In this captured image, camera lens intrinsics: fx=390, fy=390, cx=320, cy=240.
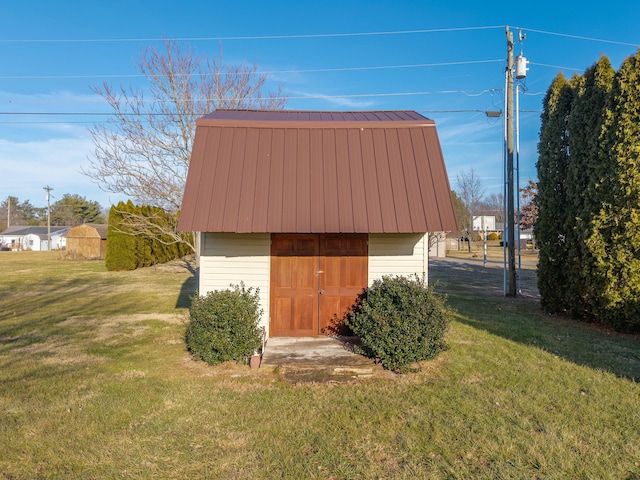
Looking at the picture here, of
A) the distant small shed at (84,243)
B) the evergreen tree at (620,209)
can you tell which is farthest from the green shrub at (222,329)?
the distant small shed at (84,243)

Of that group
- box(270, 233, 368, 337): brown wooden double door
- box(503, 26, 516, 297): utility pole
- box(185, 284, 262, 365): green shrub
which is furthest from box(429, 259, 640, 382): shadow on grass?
box(185, 284, 262, 365): green shrub

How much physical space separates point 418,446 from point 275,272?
4.01 meters

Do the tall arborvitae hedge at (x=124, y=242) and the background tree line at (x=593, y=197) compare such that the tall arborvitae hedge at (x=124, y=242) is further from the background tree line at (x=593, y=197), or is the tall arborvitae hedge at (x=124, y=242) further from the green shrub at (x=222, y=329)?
the background tree line at (x=593, y=197)

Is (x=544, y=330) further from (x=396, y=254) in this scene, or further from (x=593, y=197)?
(x=396, y=254)

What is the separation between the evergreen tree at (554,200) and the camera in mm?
9602

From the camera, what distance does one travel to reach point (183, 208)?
6.13m

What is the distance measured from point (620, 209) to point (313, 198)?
6105mm

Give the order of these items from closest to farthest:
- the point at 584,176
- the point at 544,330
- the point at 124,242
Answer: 1. the point at 544,330
2. the point at 584,176
3. the point at 124,242

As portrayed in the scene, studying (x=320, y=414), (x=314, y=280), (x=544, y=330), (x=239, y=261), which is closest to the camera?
(x=320, y=414)

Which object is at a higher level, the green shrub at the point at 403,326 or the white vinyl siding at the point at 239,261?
the white vinyl siding at the point at 239,261

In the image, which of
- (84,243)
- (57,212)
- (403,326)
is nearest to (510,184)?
(403,326)

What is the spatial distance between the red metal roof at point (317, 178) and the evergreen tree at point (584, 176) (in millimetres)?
3853

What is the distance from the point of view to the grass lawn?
132 inches

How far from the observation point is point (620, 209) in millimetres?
7613
